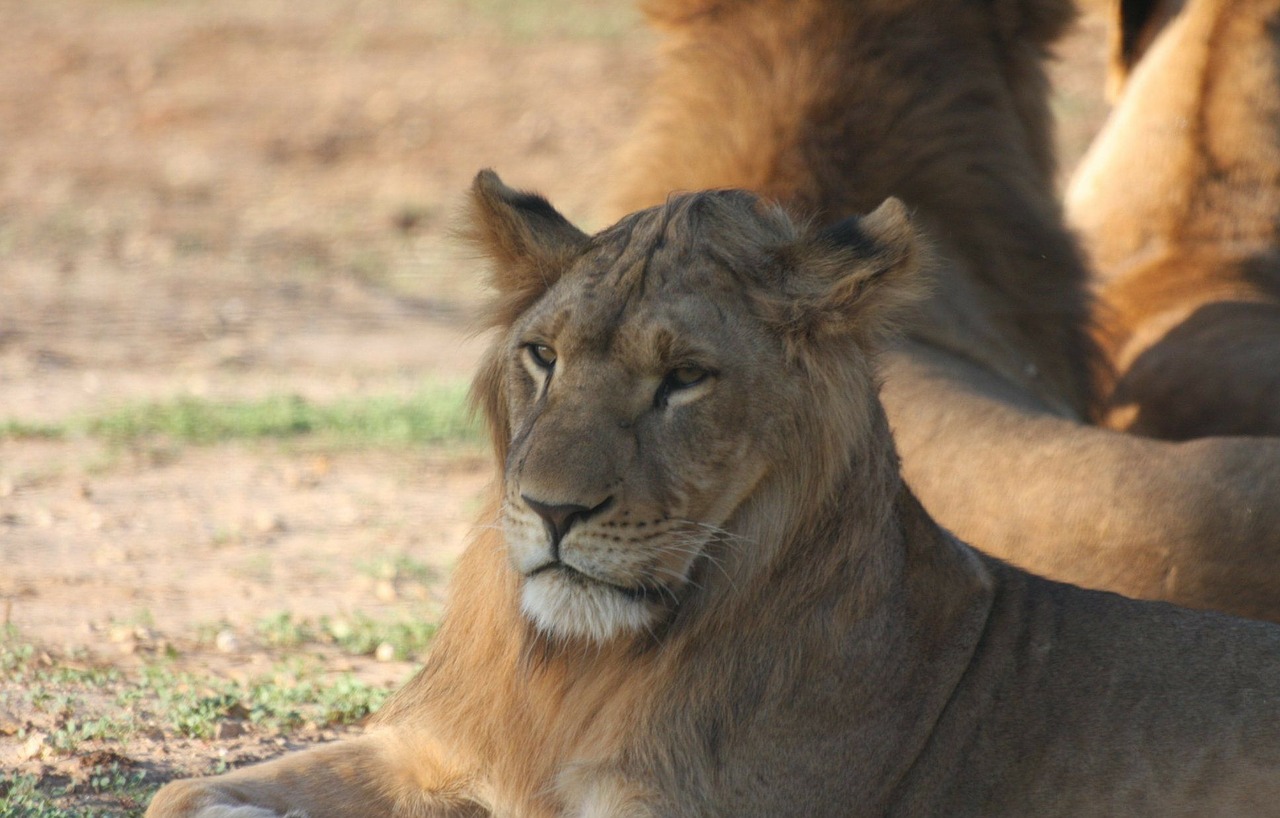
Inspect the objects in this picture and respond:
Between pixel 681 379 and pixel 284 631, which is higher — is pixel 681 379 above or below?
above

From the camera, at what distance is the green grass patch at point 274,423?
286 inches

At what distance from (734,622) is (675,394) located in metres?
0.44

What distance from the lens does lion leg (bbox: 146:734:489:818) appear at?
326 centimetres

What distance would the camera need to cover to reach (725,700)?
3.12 metres

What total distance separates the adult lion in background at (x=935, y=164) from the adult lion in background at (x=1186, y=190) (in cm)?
41

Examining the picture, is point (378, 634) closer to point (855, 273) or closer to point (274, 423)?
point (855, 273)

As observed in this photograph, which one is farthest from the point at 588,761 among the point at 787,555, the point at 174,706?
the point at 174,706

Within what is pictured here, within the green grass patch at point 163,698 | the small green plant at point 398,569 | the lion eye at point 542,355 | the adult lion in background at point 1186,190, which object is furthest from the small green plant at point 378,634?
the adult lion in background at point 1186,190

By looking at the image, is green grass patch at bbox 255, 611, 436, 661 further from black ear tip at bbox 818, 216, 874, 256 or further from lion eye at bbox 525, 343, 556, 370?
black ear tip at bbox 818, 216, 874, 256

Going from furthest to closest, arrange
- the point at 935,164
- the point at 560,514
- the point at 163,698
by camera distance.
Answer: the point at 935,164 → the point at 163,698 → the point at 560,514

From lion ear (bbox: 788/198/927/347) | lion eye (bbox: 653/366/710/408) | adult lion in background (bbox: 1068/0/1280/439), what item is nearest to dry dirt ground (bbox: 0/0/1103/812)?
lion eye (bbox: 653/366/710/408)

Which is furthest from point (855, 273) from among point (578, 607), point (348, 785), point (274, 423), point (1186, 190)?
point (274, 423)

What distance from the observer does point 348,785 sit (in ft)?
11.0

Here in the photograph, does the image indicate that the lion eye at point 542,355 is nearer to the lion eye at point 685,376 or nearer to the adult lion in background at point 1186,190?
the lion eye at point 685,376
